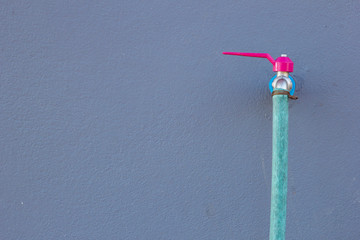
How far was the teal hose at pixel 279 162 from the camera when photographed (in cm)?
64

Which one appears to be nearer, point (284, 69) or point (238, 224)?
point (284, 69)

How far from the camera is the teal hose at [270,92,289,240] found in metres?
0.64

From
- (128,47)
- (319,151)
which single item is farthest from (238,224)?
(128,47)

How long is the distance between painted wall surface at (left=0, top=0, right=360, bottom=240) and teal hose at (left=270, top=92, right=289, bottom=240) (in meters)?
0.08

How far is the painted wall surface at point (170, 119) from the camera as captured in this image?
0.71m

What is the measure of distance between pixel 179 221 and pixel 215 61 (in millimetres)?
348

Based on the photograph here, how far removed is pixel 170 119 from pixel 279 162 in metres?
0.24

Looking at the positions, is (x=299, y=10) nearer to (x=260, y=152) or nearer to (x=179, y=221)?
(x=260, y=152)

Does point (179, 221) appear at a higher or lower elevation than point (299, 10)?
lower

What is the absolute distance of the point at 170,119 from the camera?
2.40 ft

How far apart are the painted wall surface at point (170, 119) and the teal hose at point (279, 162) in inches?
3.0

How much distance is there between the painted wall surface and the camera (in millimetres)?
713

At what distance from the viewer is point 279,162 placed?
649 millimetres

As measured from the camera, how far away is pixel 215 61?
0.72 metres
